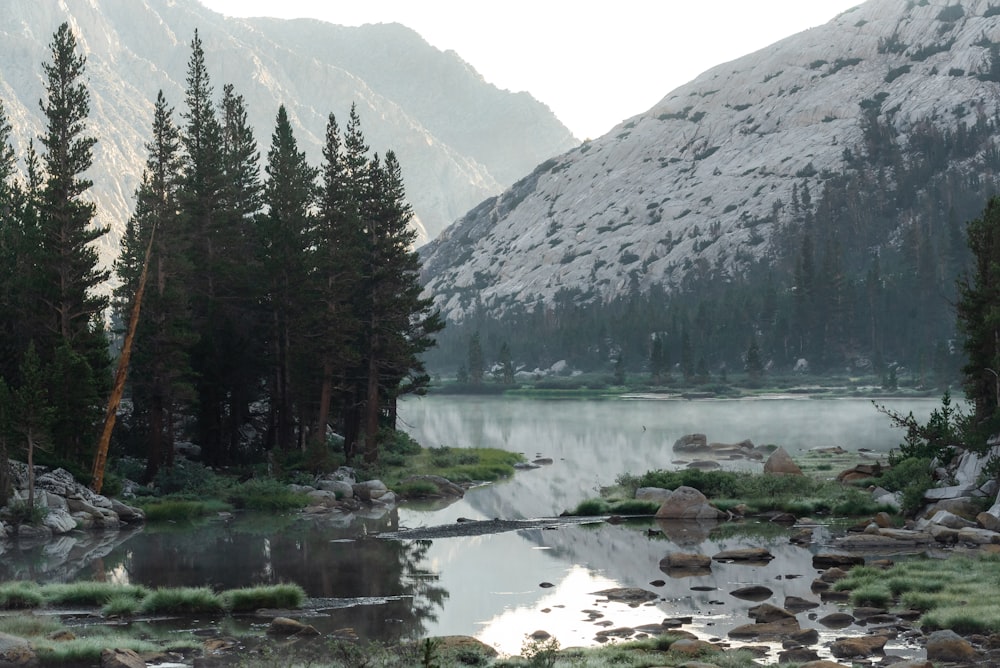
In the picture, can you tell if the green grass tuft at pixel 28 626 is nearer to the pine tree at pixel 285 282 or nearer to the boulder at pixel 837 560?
the boulder at pixel 837 560

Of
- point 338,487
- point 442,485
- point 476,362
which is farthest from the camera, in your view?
point 476,362

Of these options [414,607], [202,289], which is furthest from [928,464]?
[202,289]

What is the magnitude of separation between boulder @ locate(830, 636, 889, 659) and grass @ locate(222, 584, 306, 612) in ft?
44.8

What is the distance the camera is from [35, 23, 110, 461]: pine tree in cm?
4912

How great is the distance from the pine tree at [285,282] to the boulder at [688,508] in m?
23.2

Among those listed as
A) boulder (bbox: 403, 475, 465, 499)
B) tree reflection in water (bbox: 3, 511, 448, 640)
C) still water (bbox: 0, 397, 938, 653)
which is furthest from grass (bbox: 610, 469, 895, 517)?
tree reflection in water (bbox: 3, 511, 448, 640)

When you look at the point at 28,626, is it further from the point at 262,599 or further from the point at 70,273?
the point at 70,273

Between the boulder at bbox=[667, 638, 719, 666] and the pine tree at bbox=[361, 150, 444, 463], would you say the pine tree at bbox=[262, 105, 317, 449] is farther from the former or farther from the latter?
the boulder at bbox=[667, 638, 719, 666]

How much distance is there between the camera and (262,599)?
2866 centimetres

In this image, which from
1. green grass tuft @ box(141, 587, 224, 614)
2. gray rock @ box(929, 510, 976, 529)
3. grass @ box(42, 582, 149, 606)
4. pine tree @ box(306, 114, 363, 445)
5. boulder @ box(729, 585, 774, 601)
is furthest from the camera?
pine tree @ box(306, 114, 363, 445)

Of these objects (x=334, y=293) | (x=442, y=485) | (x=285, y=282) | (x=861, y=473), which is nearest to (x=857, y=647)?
(x=861, y=473)

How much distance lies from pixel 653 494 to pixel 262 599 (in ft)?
89.2

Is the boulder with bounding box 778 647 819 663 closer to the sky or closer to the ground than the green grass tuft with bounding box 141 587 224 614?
closer to the ground

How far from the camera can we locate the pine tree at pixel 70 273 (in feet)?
161
